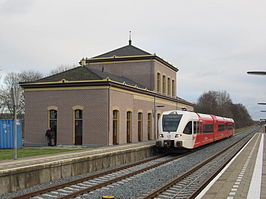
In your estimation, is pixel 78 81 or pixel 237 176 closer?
pixel 237 176

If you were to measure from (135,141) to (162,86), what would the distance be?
1171cm

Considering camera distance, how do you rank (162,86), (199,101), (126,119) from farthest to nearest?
(199,101), (162,86), (126,119)

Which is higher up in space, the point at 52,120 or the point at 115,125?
the point at 52,120

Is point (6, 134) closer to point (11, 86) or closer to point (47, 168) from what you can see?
point (47, 168)

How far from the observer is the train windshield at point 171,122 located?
23953 millimetres

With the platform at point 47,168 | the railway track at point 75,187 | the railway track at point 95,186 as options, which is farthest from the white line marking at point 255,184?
the platform at point 47,168

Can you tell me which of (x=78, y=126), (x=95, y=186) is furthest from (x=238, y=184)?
(x=78, y=126)

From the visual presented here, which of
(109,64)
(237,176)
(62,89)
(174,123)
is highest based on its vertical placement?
(109,64)

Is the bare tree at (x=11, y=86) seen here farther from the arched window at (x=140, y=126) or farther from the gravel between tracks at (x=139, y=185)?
the gravel between tracks at (x=139, y=185)

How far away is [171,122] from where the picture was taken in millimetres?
24234

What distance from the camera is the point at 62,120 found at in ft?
91.5

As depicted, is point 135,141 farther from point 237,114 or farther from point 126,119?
point 237,114

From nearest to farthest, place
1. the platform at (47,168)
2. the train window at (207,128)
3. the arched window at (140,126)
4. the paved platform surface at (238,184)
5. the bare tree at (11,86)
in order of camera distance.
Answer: the paved platform surface at (238,184)
the platform at (47,168)
the train window at (207,128)
the arched window at (140,126)
the bare tree at (11,86)

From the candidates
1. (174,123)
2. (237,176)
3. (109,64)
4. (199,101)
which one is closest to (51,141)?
(174,123)
